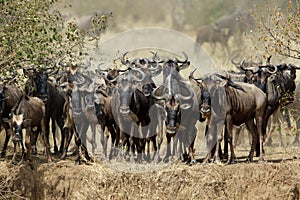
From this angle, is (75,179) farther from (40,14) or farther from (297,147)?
(297,147)

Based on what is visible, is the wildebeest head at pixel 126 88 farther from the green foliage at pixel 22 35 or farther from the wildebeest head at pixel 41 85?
the wildebeest head at pixel 41 85

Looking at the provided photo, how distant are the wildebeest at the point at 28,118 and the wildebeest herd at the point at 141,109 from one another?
0.07 feet

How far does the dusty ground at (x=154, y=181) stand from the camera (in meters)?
13.7

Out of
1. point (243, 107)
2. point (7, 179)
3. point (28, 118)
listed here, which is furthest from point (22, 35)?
point (243, 107)

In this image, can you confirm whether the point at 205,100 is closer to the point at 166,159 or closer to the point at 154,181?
the point at 166,159

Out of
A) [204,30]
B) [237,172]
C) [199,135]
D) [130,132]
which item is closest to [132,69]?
[130,132]

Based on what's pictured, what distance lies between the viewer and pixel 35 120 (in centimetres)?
1450

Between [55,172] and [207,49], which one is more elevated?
[207,49]

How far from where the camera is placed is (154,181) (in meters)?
13.7

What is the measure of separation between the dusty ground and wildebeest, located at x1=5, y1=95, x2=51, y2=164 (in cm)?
55

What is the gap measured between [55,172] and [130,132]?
191 centimetres

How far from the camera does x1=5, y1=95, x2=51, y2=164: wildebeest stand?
1358 centimetres

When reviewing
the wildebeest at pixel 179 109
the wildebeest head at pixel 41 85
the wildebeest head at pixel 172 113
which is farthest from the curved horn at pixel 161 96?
the wildebeest head at pixel 41 85

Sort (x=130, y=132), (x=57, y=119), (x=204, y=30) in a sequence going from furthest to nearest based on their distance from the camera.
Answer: (x=204, y=30) → (x=57, y=119) → (x=130, y=132)
